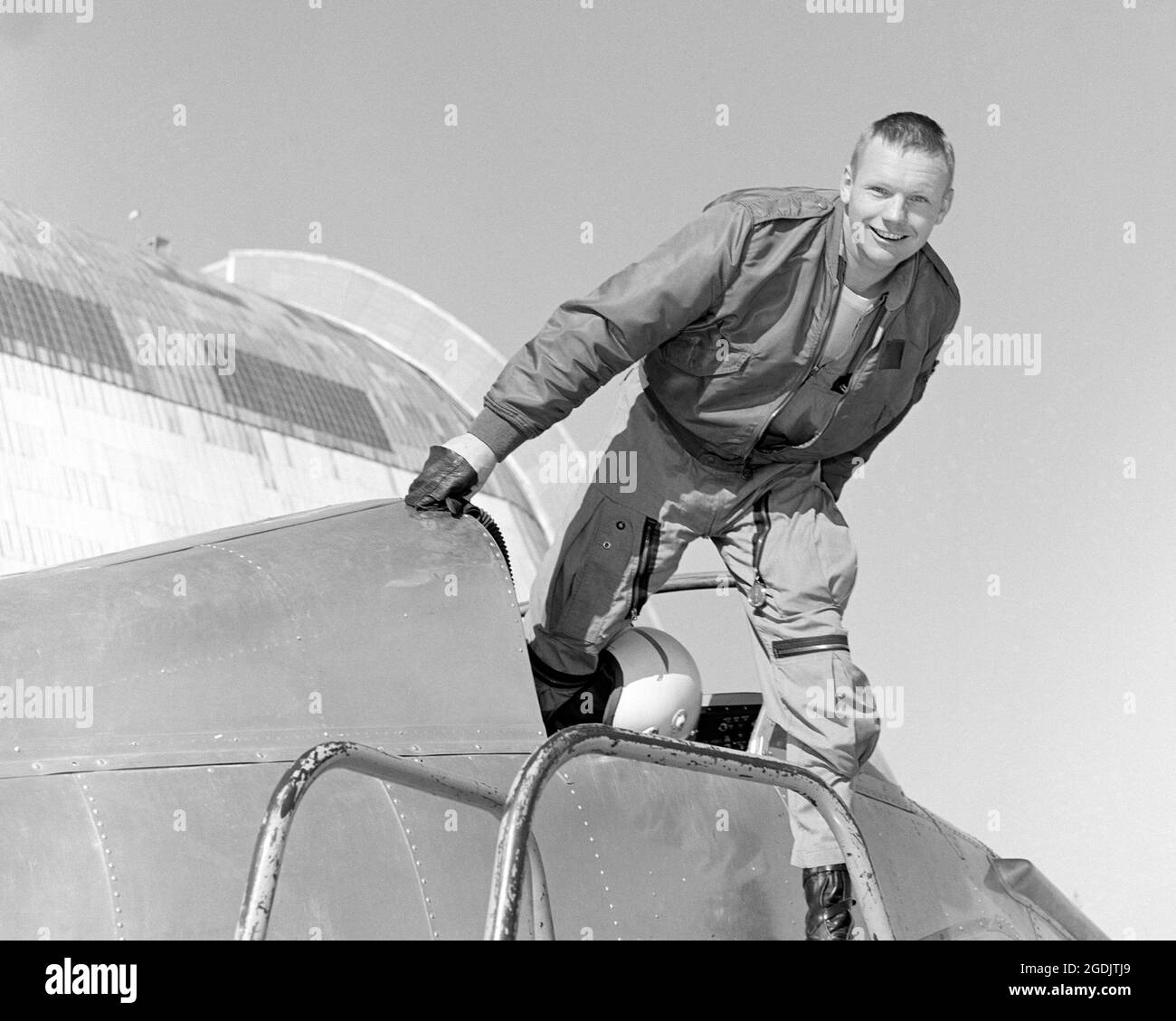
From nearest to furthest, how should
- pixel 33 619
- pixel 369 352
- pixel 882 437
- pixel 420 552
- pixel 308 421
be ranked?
pixel 33 619, pixel 420 552, pixel 882 437, pixel 308 421, pixel 369 352

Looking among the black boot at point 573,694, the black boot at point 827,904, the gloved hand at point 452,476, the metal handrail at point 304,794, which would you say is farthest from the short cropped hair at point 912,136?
the metal handrail at point 304,794

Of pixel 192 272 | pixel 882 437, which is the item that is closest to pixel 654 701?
pixel 882 437

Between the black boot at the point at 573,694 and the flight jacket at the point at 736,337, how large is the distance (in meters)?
Result: 0.79

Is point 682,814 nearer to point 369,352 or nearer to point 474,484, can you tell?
point 474,484

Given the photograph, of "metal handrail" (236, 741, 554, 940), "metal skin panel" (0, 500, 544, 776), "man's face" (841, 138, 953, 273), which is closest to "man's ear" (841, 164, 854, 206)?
"man's face" (841, 138, 953, 273)

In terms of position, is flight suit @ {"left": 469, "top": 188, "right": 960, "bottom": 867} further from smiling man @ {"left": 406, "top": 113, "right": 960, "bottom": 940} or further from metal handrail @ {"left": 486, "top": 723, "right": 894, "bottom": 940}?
metal handrail @ {"left": 486, "top": 723, "right": 894, "bottom": 940}

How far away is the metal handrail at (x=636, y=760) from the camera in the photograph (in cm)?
263

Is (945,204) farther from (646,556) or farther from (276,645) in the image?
(276,645)

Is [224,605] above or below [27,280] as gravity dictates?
below

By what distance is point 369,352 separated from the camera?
20.3 metres

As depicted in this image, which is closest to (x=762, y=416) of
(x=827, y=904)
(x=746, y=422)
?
(x=746, y=422)

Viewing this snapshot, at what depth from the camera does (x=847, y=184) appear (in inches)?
180

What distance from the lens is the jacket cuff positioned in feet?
14.3

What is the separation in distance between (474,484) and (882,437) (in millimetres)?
1609
